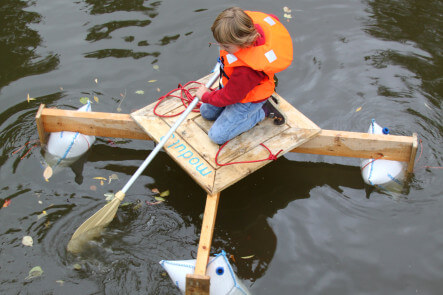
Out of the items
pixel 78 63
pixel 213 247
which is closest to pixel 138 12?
pixel 78 63

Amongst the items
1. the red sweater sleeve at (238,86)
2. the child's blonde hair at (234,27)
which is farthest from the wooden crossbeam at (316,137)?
the child's blonde hair at (234,27)

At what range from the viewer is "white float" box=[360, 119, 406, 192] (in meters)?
4.80

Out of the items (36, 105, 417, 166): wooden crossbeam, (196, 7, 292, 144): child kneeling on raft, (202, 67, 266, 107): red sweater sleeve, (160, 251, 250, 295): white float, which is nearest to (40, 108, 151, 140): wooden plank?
(36, 105, 417, 166): wooden crossbeam

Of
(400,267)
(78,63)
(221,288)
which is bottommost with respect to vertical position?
(400,267)

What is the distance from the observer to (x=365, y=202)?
481cm

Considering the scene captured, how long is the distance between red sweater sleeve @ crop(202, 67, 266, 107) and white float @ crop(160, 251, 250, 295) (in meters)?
1.37

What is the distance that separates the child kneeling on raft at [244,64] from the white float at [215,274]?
1269 mm

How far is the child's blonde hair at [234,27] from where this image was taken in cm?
385

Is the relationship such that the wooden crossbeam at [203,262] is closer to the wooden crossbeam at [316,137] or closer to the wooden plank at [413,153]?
the wooden crossbeam at [316,137]

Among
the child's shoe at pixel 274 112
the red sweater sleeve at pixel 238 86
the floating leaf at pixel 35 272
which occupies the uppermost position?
the red sweater sleeve at pixel 238 86

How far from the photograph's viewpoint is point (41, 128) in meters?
4.98

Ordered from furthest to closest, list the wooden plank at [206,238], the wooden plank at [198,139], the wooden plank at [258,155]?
the wooden plank at [198,139]
the wooden plank at [258,155]
the wooden plank at [206,238]

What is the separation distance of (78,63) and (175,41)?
135 cm

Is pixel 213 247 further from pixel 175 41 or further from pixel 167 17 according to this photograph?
pixel 167 17
